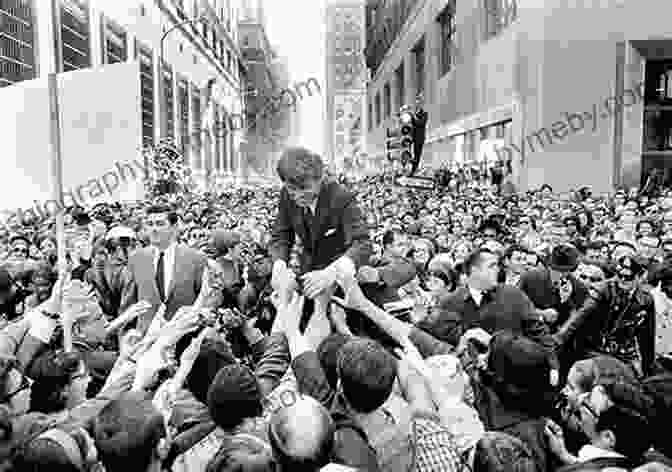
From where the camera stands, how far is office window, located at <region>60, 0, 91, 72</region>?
78.1ft

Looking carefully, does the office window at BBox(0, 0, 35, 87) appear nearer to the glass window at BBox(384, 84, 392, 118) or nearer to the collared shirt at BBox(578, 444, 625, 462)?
the collared shirt at BBox(578, 444, 625, 462)

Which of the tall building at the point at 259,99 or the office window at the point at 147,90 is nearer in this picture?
the office window at the point at 147,90

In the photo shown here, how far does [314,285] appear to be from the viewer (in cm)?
300

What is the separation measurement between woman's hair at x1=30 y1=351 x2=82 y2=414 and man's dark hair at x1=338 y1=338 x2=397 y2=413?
1324mm

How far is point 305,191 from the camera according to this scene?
11.3ft

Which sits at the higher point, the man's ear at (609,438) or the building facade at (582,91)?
the building facade at (582,91)

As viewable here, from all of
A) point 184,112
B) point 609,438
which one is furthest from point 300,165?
point 184,112

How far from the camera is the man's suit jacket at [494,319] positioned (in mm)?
4160

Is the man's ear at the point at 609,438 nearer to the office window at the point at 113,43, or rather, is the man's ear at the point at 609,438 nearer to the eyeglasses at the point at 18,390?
the eyeglasses at the point at 18,390

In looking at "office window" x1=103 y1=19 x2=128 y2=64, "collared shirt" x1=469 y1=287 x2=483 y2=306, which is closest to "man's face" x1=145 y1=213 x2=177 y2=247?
"collared shirt" x1=469 y1=287 x2=483 y2=306

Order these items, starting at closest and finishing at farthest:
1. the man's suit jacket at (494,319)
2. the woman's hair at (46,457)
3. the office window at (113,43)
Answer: the woman's hair at (46,457) → the man's suit jacket at (494,319) → the office window at (113,43)

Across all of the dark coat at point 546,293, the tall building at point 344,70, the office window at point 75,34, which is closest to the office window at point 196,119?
the office window at point 75,34

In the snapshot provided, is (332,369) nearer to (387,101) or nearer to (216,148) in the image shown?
(216,148)

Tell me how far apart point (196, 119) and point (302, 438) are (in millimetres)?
51637
